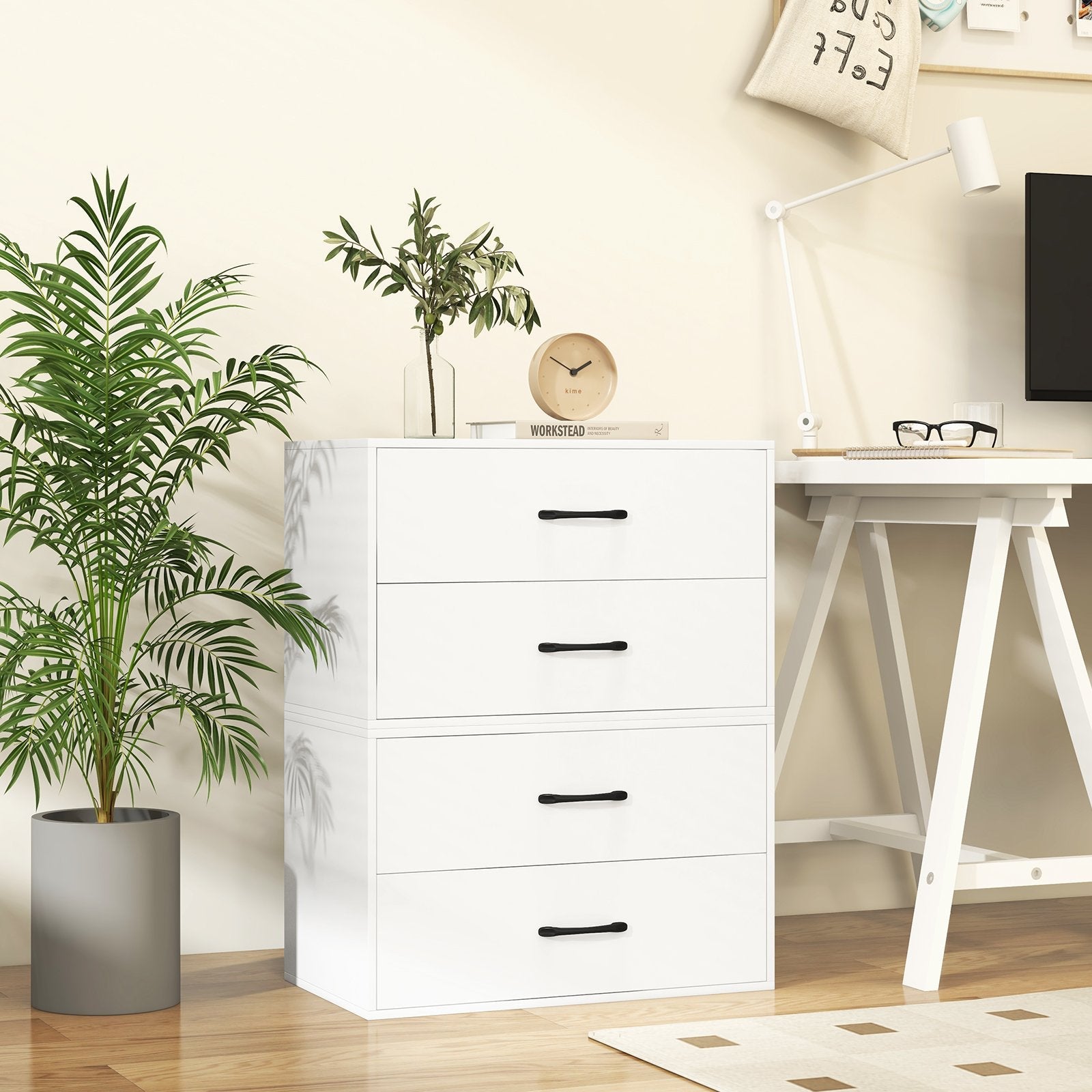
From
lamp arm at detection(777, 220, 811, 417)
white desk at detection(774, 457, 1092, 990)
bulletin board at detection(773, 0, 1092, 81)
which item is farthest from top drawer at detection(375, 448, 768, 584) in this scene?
bulletin board at detection(773, 0, 1092, 81)

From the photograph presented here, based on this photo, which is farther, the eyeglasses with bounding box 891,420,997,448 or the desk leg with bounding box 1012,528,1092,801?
the eyeglasses with bounding box 891,420,997,448

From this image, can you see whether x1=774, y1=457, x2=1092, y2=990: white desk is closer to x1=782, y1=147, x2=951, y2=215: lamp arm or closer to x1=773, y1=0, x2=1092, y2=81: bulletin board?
x1=782, y1=147, x2=951, y2=215: lamp arm

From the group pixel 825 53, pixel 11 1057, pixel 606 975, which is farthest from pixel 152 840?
pixel 825 53

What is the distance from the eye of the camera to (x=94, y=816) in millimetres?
2564

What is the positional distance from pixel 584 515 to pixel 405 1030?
775mm

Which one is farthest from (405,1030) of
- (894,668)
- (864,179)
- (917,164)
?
(917,164)

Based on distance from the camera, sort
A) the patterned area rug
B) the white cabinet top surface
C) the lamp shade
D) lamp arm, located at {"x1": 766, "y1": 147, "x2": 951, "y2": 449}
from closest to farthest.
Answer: the patterned area rug
the white cabinet top surface
the lamp shade
lamp arm, located at {"x1": 766, "y1": 147, "x2": 951, "y2": 449}

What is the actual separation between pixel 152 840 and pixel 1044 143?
2.20m

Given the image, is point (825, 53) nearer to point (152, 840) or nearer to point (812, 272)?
point (812, 272)

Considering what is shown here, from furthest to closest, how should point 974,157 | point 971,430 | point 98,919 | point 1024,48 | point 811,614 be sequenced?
point 1024,48 → point 811,614 → point 974,157 → point 971,430 → point 98,919

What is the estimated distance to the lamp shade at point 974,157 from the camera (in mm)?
2857

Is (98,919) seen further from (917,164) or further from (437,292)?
A: (917,164)

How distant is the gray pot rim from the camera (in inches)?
95.7

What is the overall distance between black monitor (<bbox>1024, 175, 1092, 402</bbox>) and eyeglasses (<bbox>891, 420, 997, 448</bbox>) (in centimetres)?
45
